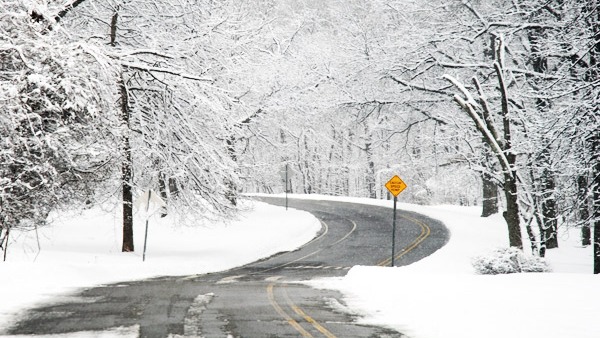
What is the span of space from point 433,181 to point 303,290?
119ft

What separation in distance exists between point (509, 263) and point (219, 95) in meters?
10.1

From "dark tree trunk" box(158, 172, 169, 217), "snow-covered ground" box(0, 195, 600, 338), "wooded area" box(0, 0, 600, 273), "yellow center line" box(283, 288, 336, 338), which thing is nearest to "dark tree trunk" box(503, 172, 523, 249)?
"wooded area" box(0, 0, 600, 273)

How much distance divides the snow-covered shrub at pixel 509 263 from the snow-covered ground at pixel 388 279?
109cm

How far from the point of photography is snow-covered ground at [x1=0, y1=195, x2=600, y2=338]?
32.9 feet

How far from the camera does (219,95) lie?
20250 millimetres

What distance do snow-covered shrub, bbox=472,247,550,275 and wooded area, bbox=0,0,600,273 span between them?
4.04ft

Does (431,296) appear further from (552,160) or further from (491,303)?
(552,160)

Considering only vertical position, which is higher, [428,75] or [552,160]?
[428,75]

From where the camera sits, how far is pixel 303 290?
576 inches

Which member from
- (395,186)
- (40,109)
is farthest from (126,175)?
(395,186)

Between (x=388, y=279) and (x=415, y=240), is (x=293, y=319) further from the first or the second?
(x=415, y=240)

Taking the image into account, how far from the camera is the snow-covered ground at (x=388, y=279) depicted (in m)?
10.0

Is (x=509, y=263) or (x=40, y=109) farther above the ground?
(x=40, y=109)

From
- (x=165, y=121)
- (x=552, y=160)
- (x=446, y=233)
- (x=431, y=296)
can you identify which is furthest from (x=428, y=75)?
(x=431, y=296)
